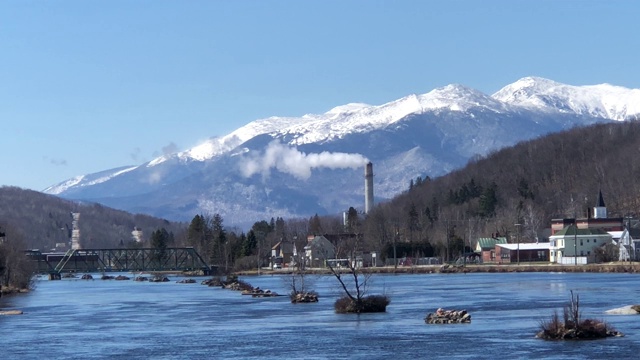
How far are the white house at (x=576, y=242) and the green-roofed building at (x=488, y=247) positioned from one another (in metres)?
12.6

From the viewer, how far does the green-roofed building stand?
159 metres

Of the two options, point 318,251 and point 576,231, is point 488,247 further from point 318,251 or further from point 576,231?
point 318,251

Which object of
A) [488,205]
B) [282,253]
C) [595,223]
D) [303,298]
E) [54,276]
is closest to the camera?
[303,298]

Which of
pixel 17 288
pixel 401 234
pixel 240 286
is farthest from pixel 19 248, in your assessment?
pixel 401 234

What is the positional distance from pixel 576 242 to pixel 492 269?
1074 cm

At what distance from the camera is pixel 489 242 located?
163750 mm

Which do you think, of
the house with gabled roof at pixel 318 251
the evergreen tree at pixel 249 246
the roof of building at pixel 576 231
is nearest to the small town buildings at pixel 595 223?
the roof of building at pixel 576 231

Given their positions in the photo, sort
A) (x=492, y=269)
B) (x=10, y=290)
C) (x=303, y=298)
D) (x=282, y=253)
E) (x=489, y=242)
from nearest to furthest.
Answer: (x=303, y=298)
(x=10, y=290)
(x=492, y=269)
(x=489, y=242)
(x=282, y=253)

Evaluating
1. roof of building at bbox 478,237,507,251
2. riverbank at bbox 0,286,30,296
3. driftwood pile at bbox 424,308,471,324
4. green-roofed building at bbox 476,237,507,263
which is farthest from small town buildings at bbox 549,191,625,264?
driftwood pile at bbox 424,308,471,324

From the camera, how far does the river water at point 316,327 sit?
1988 inches

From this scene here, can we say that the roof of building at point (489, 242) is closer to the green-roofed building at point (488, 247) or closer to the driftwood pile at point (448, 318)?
the green-roofed building at point (488, 247)

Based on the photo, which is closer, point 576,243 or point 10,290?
point 10,290

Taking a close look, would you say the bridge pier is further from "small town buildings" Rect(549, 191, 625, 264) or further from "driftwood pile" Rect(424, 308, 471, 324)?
"driftwood pile" Rect(424, 308, 471, 324)

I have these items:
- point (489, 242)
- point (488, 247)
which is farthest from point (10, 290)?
point (489, 242)
